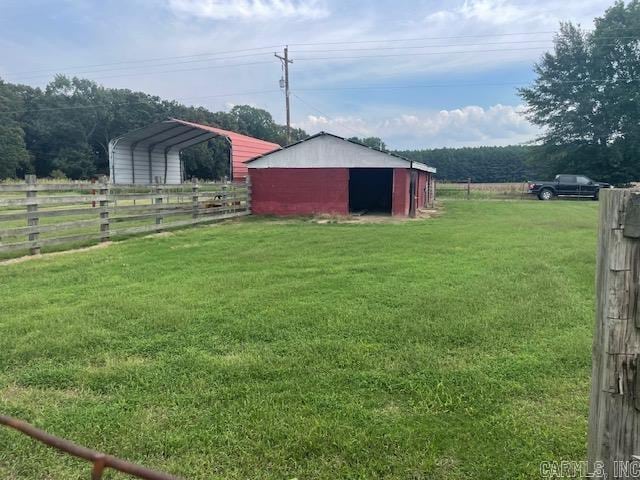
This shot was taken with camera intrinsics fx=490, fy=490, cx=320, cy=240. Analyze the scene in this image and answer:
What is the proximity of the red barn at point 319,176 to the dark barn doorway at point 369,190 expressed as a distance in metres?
3.76

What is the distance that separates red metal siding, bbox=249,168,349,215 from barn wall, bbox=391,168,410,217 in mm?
1761

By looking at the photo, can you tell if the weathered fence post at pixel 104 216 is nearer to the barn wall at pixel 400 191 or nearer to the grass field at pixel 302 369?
the grass field at pixel 302 369

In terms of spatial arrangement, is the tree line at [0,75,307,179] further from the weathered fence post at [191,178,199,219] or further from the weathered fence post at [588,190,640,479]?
the weathered fence post at [588,190,640,479]

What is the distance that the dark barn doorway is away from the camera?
23.0 metres

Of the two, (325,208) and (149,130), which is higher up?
(149,130)

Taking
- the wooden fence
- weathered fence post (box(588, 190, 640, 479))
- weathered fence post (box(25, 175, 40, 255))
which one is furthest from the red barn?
weathered fence post (box(588, 190, 640, 479))

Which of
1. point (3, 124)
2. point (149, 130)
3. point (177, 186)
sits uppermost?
point (3, 124)

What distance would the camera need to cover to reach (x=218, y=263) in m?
7.93

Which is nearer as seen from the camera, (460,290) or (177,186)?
(460,290)

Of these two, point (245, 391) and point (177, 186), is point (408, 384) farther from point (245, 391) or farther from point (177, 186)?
point (177, 186)

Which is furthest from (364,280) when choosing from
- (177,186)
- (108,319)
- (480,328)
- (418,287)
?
(177,186)

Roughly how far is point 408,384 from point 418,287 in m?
2.74

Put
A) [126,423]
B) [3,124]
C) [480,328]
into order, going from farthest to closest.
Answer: [3,124] → [480,328] → [126,423]

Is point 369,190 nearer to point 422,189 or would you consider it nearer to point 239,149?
point 422,189
